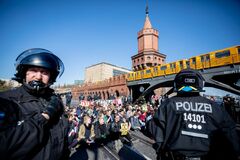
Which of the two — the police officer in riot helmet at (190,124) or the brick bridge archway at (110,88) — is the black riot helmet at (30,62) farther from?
the brick bridge archway at (110,88)

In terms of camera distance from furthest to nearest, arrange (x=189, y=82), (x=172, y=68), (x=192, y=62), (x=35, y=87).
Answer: (x=172, y=68) < (x=192, y=62) < (x=189, y=82) < (x=35, y=87)

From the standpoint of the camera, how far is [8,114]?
1.02m

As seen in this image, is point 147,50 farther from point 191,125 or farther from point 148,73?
point 191,125

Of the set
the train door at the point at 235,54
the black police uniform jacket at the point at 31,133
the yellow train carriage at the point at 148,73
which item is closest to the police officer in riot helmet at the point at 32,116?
the black police uniform jacket at the point at 31,133

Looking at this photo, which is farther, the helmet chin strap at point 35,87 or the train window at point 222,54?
the train window at point 222,54

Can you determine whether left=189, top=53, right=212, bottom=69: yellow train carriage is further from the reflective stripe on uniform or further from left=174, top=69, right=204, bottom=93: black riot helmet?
the reflective stripe on uniform

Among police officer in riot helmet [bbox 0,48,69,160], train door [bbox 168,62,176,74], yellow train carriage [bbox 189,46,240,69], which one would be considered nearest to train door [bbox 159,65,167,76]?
train door [bbox 168,62,176,74]

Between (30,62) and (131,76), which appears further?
(131,76)

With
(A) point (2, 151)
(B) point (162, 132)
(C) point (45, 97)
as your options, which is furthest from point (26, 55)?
(B) point (162, 132)

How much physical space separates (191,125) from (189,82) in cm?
66

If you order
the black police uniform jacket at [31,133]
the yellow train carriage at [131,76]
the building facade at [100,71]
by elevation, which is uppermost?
the building facade at [100,71]

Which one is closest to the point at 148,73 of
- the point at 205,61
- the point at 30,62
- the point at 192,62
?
the point at 192,62

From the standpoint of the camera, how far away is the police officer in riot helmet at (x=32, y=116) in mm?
936

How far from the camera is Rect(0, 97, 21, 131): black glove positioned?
95 cm
